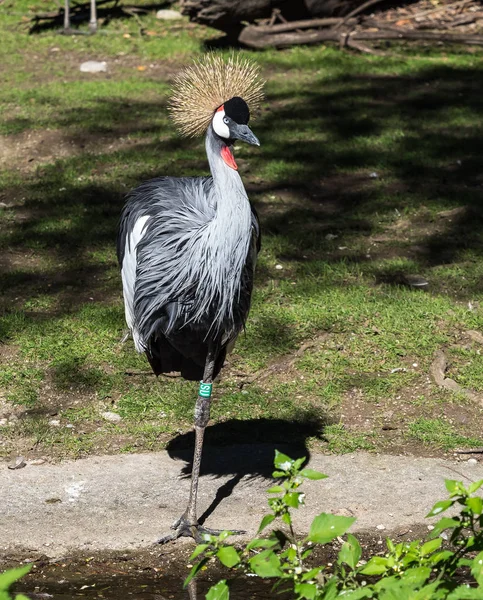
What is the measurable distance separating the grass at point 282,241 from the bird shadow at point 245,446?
3 centimetres

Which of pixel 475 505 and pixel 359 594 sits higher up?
pixel 475 505

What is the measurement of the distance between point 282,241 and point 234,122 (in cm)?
357

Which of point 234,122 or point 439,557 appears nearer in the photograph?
point 439,557

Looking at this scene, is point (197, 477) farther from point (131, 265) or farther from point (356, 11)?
point (356, 11)

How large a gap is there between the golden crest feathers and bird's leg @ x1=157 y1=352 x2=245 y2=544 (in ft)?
3.79

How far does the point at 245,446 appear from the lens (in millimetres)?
5578

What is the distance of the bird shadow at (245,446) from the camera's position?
535 cm

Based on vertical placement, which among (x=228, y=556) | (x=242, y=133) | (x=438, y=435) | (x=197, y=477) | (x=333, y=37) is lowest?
(x=438, y=435)

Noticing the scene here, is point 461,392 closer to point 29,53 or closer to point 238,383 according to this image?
point 238,383

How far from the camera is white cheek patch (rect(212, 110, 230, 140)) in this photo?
4391mm

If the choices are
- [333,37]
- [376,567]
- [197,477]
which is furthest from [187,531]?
[333,37]

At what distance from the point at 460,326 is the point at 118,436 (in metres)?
2.52

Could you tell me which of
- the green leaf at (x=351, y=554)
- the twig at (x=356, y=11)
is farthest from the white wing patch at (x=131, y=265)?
the twig at (x=356, y=11)

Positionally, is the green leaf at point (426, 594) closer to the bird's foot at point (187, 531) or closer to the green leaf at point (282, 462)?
the green leaf at point (282, 462)
